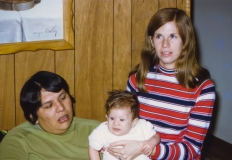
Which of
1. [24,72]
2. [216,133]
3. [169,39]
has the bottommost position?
[216,133]

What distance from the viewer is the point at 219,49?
11.6ft

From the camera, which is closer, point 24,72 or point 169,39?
point 169,39

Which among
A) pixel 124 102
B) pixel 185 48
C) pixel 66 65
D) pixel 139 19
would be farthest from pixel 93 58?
pixel 185 48

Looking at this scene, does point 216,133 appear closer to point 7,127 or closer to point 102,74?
point 102,74

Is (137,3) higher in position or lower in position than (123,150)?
higher

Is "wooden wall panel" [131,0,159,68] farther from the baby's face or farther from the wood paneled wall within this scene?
the baby's face

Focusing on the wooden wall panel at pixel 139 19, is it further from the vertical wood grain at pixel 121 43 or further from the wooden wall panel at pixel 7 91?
the wooden wall panel at pixel 7 91

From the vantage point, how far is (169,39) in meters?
1.54

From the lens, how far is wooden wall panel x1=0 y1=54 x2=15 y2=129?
5.72 feet

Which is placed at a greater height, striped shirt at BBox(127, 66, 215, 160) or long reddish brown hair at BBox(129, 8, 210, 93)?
long reddish brown hair at BBox(129, 8, 210, 93)

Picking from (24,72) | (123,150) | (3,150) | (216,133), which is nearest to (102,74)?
(24,72)

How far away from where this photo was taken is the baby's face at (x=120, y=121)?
4.90 ft

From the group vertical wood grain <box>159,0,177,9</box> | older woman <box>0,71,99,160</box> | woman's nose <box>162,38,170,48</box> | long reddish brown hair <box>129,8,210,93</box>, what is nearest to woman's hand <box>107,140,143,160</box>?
older woman <box>0,71,99,160</box>

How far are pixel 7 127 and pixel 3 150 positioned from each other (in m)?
0.28
